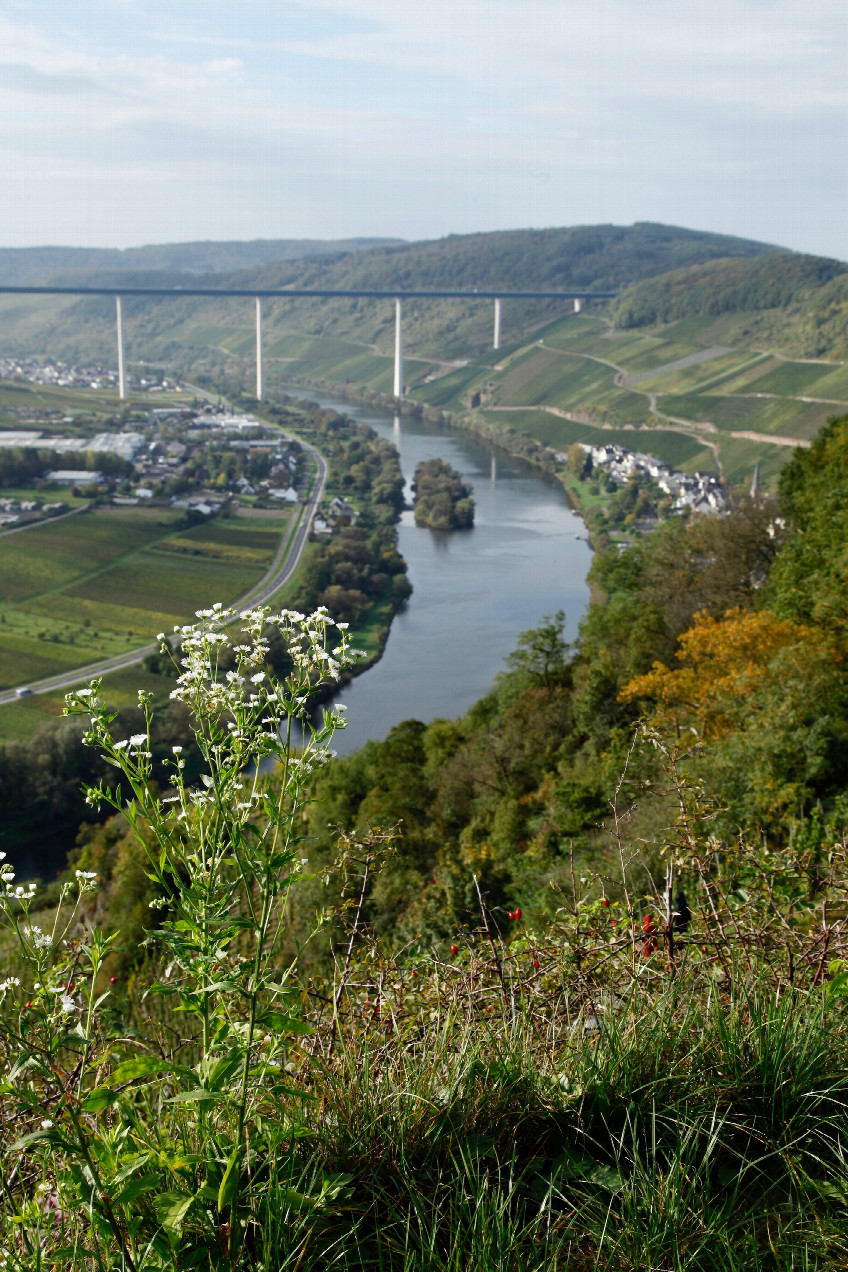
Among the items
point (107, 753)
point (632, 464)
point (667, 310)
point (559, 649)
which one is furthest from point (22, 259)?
point (107, 753)

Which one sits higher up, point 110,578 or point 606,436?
point 606,436

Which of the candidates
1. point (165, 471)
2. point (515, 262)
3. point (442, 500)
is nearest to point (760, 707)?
point (442, 500)

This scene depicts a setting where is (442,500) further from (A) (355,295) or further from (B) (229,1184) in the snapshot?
(A) (355,295)

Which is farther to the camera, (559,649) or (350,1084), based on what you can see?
(559,649)

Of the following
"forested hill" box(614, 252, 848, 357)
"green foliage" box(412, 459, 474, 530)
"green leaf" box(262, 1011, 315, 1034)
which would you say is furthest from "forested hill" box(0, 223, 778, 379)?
"green leaf" box(262, 1011, 315, 1034)

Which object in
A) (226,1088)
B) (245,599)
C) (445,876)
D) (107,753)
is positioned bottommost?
(245,599)

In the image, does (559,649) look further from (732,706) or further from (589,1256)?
(589,1256)

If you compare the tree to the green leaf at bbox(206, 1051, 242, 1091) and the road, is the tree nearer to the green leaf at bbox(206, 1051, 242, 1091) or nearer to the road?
the road
